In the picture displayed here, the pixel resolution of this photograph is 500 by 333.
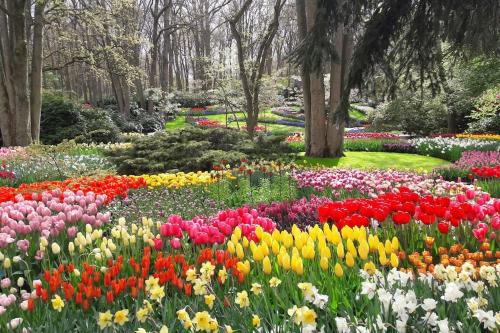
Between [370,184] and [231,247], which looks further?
[370,184]

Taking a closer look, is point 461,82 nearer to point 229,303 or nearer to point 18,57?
point 18,57

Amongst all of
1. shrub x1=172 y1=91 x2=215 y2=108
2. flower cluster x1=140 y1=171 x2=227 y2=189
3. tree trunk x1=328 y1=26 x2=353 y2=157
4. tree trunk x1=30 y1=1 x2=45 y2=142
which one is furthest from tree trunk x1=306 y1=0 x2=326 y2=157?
shrub x1=172 y1=91 x2=215 y2=108

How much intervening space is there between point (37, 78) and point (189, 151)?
8044mm

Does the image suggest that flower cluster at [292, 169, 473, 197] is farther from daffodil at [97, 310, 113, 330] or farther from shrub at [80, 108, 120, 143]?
shrub at [80, 108, 120, 143]

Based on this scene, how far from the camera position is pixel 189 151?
35.4 feet

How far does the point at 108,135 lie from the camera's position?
21.0 m

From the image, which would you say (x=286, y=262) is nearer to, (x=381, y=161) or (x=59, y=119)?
(x=381, y=161)

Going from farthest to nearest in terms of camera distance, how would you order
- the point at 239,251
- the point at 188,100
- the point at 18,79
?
the point at 188,100 → the point at 18,79 → the point at 239,251

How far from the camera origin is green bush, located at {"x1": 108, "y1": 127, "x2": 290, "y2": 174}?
33.2 ft

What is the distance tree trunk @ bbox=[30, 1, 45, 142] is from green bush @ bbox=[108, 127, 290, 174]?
201 inches

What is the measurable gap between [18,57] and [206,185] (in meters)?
9.56

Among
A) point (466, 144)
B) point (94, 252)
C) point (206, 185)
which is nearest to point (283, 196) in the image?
point (206, 185)

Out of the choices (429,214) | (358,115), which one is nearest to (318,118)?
(429,214)

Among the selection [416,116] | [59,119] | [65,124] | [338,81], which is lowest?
[416,116]
